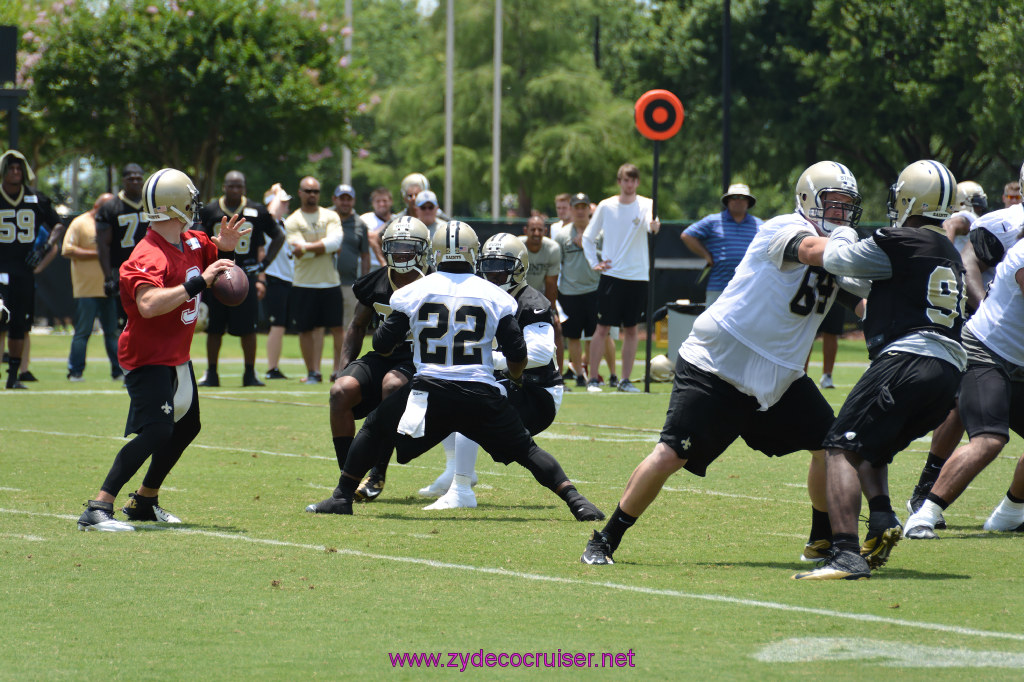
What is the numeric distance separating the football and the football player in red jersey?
0.12m

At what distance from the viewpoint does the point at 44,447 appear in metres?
11.1

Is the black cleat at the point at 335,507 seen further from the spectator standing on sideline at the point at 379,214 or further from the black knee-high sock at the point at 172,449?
the spectator standing on sideline at the point at 379,214

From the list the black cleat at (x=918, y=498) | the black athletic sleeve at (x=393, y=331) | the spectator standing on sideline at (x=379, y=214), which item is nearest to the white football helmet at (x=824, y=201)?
the black cleat at (x=918, y=498)

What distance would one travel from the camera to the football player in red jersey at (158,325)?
752cm

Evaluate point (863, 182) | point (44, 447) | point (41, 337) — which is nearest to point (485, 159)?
point (863, 182)

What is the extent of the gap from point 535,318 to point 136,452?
2.37 metres

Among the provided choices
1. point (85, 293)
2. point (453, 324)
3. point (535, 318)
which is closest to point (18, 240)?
point (85, 293)

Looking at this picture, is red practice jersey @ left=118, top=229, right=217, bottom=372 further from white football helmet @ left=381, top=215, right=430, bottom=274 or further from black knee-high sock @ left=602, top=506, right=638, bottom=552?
black knee-high sock @ left=602, top=506, right=638, bottom=552

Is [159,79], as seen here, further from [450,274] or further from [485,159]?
[450,274]

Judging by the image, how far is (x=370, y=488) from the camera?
8.95m

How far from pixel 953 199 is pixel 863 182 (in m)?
37.2

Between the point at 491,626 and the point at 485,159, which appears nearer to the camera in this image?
the point at 491,626

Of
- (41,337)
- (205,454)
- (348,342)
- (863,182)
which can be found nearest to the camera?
(348,342)

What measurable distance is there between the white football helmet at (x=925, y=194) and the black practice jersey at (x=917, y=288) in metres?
0.09
